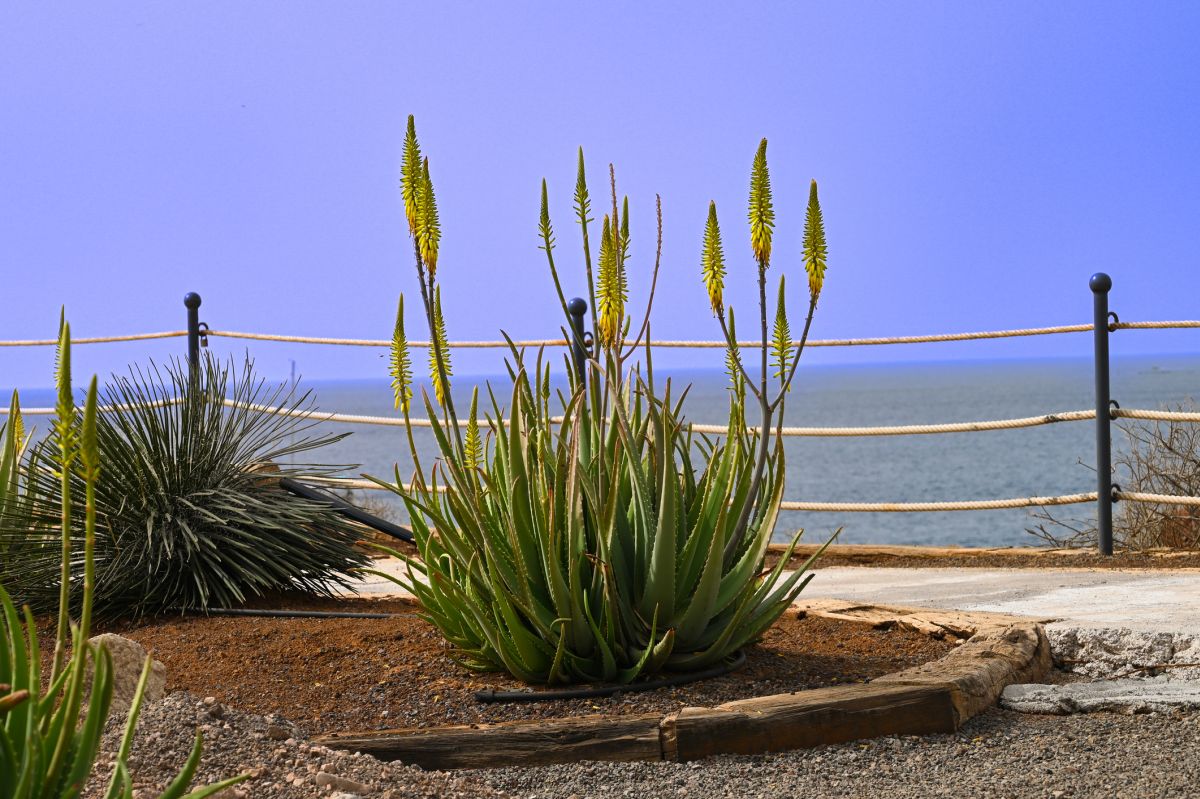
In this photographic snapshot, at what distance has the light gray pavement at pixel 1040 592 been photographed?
4.17 m

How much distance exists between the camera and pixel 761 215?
2959mm

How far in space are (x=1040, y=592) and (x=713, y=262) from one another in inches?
104

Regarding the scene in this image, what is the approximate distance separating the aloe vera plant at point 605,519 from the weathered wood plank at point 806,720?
0.24 meters

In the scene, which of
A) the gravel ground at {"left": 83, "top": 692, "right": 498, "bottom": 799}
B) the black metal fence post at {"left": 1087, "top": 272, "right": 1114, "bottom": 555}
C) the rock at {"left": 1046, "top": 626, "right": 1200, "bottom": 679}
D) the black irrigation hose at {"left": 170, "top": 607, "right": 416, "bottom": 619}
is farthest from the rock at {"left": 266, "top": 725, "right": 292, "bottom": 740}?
the black metal fence post at {"left": 1087, "top": 272, "right": 1114, "bottom": 555}

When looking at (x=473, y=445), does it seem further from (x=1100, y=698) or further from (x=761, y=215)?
(x=1100, y=698)

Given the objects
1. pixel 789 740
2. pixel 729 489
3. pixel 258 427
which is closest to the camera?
pixel 789 740

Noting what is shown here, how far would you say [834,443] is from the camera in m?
56.7

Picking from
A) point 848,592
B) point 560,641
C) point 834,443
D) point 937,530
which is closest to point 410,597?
point 848,592

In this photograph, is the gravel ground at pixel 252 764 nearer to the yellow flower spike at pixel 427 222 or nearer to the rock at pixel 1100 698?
the yellow flower spike at pixel 427 222

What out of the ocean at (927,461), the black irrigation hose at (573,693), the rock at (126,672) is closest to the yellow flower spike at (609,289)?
the black irrigation hose at (573,693)

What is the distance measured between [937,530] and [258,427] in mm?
26407

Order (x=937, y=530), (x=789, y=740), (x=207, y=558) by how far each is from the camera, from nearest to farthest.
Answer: (x=789, y=740) → (x=207, y=558) → (x=937, y=530)

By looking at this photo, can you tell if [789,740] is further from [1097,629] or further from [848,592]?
[848,592]

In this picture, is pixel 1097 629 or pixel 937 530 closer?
pixel 1097 629
